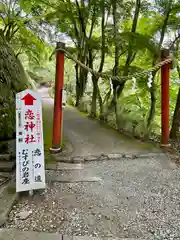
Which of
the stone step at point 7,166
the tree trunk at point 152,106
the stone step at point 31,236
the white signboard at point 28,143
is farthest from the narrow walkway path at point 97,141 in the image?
the stone step at point 31,236

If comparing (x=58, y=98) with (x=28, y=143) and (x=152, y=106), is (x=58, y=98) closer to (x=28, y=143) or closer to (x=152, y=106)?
(x=28, y=143)

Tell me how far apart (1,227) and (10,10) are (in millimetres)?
6671

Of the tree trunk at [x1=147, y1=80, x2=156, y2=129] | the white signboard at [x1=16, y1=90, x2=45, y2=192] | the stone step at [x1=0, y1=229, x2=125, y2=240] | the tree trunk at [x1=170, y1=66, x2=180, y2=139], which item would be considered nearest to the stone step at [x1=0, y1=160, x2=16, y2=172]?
the white signboard at [x1=16, y1=90, x2=45, y2=192]

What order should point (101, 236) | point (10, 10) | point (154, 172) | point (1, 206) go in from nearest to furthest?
1. point (101, 236)
2. point (1, 206)
3. point (154, 172)
4. point (10, 10)

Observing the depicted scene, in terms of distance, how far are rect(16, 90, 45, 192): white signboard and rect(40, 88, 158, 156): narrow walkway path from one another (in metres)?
1.20

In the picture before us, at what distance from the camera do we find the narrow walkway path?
3510 mm

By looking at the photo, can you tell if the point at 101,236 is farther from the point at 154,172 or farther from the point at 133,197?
the point at 154,172

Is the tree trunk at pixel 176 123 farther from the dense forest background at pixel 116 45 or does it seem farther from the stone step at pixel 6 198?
the stone step at pixel 6 198

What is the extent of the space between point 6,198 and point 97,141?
2114 millimetres

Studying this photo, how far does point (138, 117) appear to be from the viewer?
4.20 metres

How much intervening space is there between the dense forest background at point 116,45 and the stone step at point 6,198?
108 centimetres

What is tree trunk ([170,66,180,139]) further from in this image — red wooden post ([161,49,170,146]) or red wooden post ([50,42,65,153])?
red wooden post ([50,42,65,153])

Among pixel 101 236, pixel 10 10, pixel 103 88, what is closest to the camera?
pixel 101 236

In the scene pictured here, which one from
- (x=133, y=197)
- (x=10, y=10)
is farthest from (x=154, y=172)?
(x=10, y=10)
